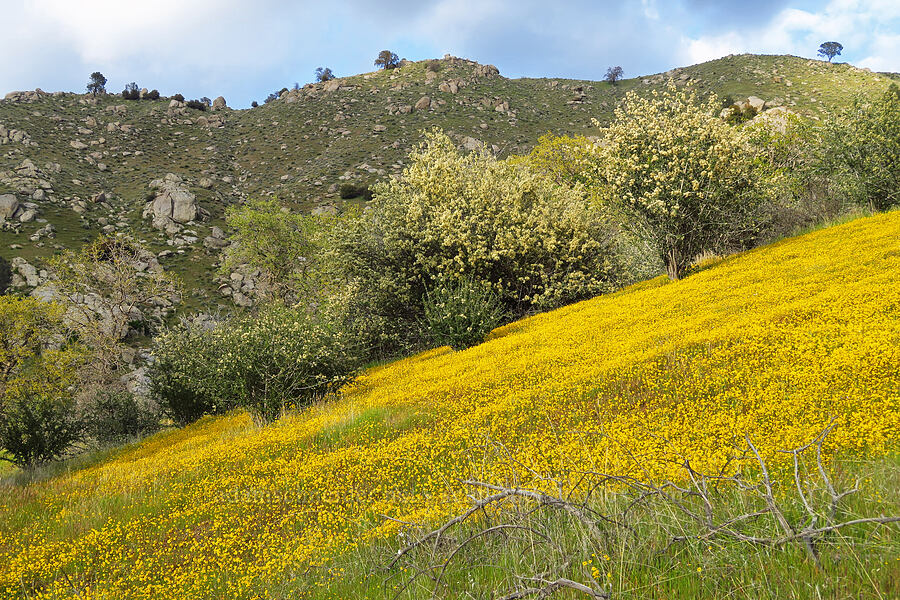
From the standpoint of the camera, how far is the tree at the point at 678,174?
59.8 ft

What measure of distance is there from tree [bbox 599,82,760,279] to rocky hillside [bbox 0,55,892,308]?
139ft

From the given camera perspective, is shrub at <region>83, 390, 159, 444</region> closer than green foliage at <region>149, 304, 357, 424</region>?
No

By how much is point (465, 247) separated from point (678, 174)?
32.0 feet

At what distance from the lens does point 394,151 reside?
84500 mm

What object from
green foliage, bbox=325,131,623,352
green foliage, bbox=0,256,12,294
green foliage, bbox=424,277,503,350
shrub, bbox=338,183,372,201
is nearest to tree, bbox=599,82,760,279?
green foliage, bbox=325,131,623,352

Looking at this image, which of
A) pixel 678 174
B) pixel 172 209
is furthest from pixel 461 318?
pixel 172 209

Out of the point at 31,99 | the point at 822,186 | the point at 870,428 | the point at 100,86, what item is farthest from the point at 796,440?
the point at 100,86

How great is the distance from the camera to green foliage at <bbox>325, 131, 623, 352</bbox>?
22875 mm

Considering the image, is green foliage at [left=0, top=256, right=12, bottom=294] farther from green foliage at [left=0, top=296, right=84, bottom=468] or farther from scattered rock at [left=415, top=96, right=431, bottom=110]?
scattered rock at [left=415, top=96, right=431, bottom=110]

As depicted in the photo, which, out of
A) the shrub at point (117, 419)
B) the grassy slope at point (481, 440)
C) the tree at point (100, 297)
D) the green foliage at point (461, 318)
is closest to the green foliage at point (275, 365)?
the grassy slope at point (481, 440)

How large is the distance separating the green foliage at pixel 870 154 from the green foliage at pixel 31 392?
107 feet

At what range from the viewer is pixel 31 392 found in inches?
732

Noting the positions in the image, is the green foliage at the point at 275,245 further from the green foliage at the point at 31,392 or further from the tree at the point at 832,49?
the tree at the point at 832,49

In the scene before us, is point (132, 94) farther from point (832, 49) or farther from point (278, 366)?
point (832, 49)
